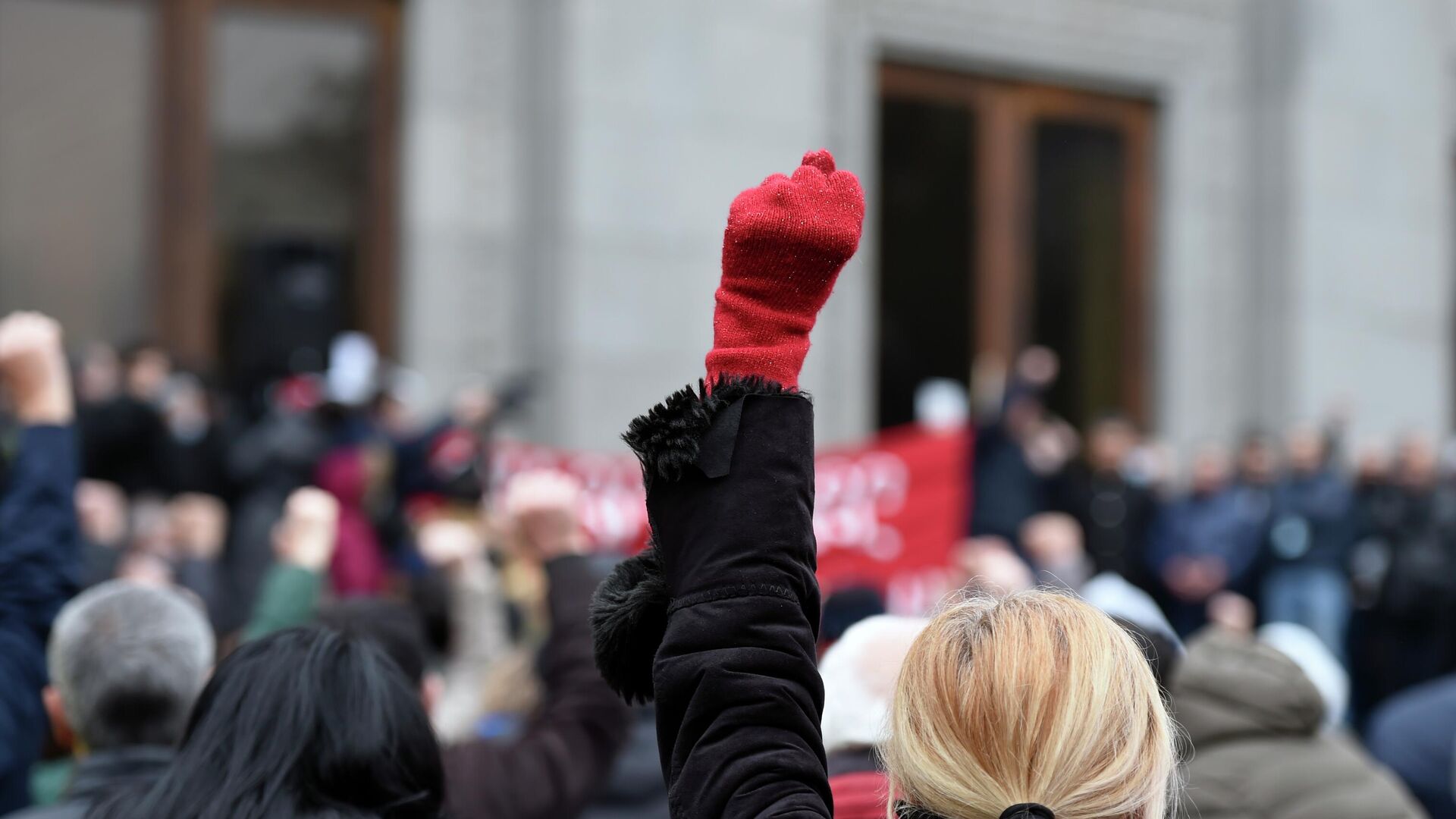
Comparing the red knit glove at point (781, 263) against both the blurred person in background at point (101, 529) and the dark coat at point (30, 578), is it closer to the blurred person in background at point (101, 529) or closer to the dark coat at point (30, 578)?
the dark coat at point (30, 578)

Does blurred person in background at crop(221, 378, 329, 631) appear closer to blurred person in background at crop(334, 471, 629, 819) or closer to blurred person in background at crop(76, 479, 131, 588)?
blurred person in background at crop(76, 479, 131, 588)

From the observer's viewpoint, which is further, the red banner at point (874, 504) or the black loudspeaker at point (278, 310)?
the black loudspeaker at point (278, 310)

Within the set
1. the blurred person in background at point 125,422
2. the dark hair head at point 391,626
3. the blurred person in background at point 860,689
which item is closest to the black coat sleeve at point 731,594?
the blurred person in background at point 860,689

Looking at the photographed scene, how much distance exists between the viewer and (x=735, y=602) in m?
1.62

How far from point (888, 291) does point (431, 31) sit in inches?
140

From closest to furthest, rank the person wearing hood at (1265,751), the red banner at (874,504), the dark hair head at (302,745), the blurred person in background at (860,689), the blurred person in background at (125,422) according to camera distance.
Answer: the dark hair head at (302,745), the blurred person in background at (860,689), the person wearing hood at (1265,751), the blurred person in background at (125,422), the red banner at (874,504)

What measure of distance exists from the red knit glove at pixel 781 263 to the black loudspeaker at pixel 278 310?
24.8 ft

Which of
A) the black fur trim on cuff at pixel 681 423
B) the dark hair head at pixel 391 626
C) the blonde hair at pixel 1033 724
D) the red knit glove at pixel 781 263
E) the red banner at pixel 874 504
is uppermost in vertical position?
the red knit glove at pixel 781 263

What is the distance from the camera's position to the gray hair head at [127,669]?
2.75 meters

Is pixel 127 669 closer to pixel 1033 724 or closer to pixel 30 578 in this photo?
pixel 30 578

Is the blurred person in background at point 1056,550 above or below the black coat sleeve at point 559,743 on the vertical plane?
below

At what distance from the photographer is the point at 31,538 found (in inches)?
118

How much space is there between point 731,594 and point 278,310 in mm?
7865

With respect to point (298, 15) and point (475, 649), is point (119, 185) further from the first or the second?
point (475, 649)
